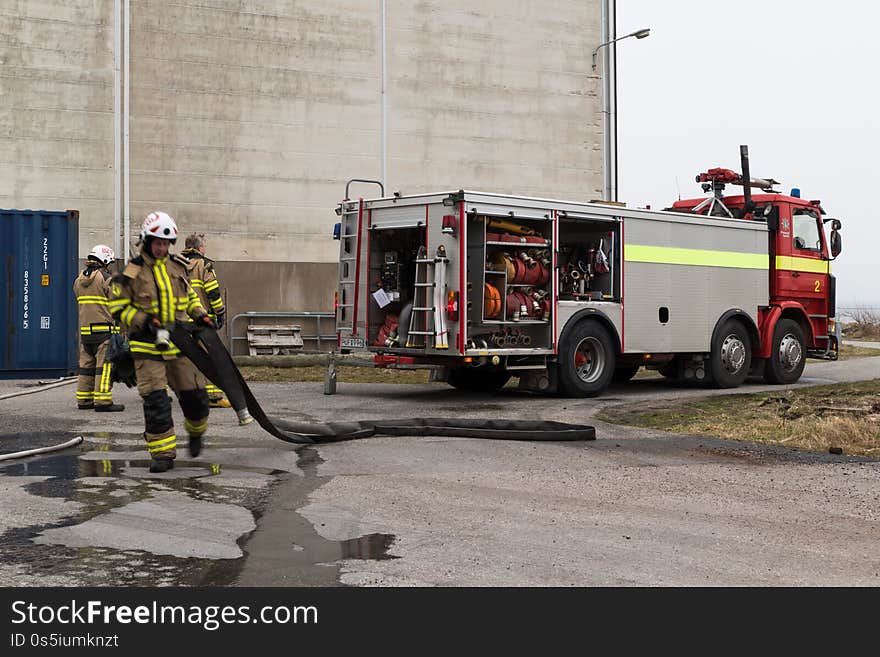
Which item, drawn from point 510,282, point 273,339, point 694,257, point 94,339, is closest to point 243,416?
point 94,339

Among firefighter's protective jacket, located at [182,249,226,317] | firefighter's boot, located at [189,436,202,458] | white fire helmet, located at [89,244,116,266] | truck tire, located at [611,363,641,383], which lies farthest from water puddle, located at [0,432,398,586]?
truck tire, located at [611,363,641,383]

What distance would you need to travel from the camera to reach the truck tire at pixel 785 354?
16.3 meters

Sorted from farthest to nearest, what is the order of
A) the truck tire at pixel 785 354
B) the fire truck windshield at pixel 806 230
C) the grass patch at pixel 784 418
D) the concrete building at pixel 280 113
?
the concrete building at pixel 280 113, the fire truck windshield at pixel 806 230, the truck tire at pixel 785 354, the grass patch at pixel 784 418

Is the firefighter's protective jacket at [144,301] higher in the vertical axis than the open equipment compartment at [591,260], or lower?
lower

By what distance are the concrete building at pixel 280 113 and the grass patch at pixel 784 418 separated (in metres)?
12.5

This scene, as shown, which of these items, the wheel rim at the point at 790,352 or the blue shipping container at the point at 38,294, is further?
the blue shipping container at the point at 38,294

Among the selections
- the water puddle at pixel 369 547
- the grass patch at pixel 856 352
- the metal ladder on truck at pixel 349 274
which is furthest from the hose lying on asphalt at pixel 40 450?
the grass patch at pixel 856 352

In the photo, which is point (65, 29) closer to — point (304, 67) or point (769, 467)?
point (304, 67)

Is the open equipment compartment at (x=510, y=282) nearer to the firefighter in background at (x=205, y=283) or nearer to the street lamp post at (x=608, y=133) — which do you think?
the firefighter in background at (x=205, y=283)

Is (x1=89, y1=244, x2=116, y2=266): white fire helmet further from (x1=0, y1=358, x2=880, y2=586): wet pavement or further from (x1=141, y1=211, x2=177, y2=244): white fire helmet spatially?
(x1=141, y1=211, x2=177, y2=244): white fire helmet

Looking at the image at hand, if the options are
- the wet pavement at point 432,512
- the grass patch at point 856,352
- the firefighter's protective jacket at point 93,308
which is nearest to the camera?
the wet pavement at point 432,512

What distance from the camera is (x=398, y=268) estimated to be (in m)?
13.6
